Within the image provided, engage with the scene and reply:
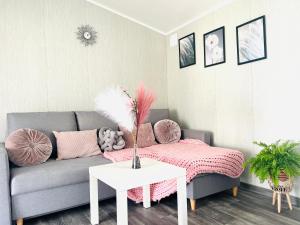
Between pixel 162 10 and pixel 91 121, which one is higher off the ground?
pixel 162 10

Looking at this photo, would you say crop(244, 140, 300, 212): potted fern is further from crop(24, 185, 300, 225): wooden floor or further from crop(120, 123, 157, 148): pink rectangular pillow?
crop(120, 123, 157, 148): pink rectangular pillow

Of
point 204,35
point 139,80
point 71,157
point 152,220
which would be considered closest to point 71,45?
point 139,80

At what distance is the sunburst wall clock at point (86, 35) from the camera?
10.4 feet

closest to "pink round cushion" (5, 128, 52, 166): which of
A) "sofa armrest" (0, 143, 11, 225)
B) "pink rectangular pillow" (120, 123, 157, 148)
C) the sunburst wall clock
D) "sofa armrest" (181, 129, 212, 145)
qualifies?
"sofa armrest" (0, 143, 11, 225)

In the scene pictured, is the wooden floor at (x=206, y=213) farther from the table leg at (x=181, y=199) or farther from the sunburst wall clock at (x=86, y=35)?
the sunburst wall clock at (x=86, y=35)

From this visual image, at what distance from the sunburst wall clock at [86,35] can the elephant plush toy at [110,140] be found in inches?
48.2

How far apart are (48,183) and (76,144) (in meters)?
0.59

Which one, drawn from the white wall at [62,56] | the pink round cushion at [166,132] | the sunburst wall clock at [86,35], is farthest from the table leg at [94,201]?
the sunburst wall clock at [86,35]

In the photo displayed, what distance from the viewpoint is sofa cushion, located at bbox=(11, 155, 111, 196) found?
1.91 metres

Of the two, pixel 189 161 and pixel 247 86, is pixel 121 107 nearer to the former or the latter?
pixel 189 161

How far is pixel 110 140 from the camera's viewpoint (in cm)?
267

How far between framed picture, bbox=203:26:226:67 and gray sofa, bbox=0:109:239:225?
1406 millimetres

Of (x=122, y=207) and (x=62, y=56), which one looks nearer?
(x=122, y=207)

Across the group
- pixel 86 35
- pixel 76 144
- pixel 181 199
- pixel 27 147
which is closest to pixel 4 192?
pixel 27 147
